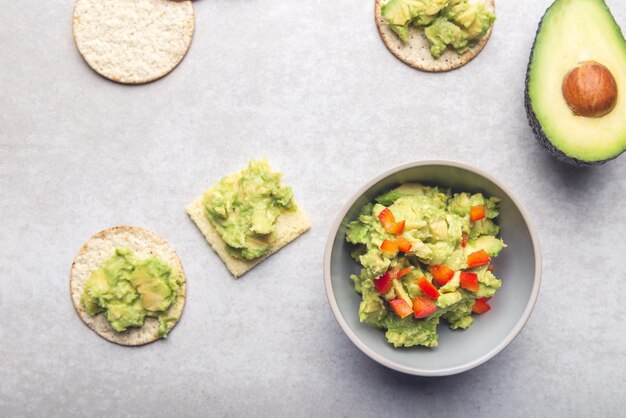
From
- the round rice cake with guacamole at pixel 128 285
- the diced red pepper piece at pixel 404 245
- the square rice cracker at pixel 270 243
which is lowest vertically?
the round rice cake with guacamole at pixel 128 285

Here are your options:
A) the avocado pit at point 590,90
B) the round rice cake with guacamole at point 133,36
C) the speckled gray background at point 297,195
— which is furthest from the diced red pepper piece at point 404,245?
the round rice cake with guacamole at point 133,36

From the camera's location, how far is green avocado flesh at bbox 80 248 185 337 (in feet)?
9.36

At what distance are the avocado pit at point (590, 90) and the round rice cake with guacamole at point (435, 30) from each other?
52 centimetres

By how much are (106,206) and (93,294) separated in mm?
398

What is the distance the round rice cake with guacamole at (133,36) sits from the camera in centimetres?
294

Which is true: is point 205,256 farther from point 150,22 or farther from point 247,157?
point 150,22

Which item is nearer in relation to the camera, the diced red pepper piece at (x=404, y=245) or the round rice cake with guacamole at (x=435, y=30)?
the diced red pepper piece at (x=404, y=245)

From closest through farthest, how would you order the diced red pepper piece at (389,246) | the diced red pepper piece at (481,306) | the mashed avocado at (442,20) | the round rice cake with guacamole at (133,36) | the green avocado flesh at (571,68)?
the diced red pepper piece at (389,246)
the green avocado flesh at (571,68)
the diced red pepper piece at (481,306)
the mashed avocado at (442,20)
the round rice cake with guacamole at (133,36)

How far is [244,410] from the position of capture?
297 centimetres

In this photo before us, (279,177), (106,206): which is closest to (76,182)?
(106,206)

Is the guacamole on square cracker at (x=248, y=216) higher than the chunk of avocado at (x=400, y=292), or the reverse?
the chunk of avocado at (x=400, y=292)

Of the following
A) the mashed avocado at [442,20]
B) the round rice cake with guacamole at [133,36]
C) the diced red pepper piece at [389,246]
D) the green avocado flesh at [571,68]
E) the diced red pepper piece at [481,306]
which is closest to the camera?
the diced red pepper piece at [389,246]

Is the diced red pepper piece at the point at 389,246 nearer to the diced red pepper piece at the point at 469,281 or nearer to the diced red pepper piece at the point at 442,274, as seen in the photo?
the diced red pepper piece at the point at 442,274

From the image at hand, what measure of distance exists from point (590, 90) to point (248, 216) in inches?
55.2
